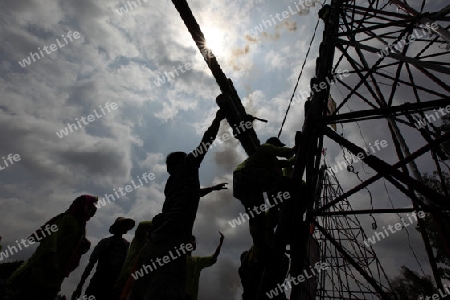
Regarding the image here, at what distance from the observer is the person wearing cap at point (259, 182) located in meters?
3.49

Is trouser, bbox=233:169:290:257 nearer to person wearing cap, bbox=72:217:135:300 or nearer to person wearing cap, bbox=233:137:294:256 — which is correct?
person wearing cap, bbox=233:137:294:256

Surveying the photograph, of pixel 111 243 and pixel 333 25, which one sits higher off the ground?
pixel 333 25

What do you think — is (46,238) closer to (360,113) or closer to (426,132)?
(360,113)

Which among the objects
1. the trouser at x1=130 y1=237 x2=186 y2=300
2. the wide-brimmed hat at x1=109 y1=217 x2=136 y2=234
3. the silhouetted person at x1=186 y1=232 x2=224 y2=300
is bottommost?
the trouser at x1=130 y1=237 x2=186 y2=300

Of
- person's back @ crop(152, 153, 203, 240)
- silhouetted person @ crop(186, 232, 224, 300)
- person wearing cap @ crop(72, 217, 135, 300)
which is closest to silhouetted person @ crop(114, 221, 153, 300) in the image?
person wearing cap @ crop(72, 217, 135, 300)

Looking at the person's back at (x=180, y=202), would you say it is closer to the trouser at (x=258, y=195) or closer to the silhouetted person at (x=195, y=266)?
the trouser at (x=258, y=195)

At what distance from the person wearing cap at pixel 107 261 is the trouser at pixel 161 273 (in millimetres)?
2834

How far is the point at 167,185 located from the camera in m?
2.99

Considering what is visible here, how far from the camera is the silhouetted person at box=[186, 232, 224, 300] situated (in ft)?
16.4

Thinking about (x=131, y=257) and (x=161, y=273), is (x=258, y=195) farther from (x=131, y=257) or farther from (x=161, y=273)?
(x=131, y=257)

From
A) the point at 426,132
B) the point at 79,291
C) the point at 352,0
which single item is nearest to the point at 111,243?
the point at 79,291

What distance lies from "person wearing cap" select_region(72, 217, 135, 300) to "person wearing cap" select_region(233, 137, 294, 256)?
2617mm

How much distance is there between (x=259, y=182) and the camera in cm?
366

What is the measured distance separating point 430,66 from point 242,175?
2.52 metres
